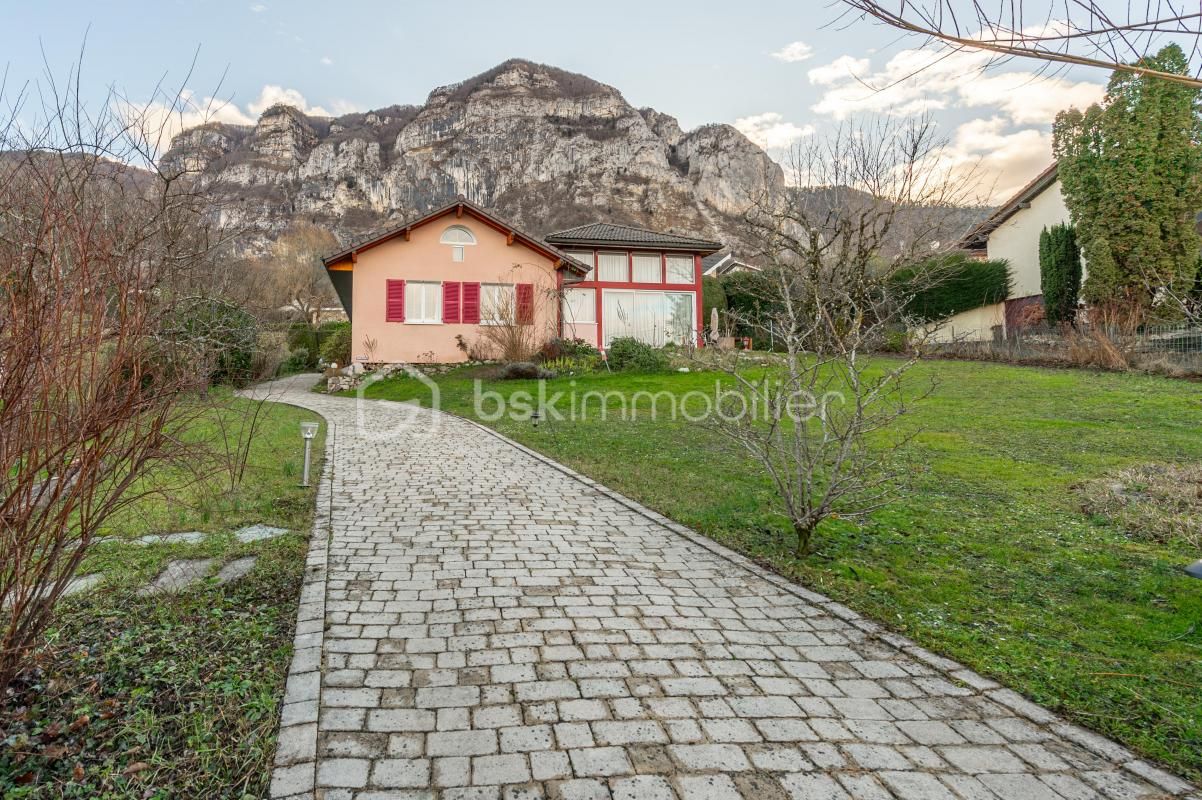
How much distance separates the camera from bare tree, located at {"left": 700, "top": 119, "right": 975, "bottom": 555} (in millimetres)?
4465

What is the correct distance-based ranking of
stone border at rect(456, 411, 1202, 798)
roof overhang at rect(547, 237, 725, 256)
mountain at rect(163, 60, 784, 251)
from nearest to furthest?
stone border at rect(456, 411, 1202, 798), roof overhang at rect(547, 237, 725, 256), mountain at rect(163, 60, 784, 251)

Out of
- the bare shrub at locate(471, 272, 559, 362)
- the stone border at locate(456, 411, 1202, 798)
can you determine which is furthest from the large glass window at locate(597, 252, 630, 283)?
the stone border at locate(456, 411, 1202, 798)

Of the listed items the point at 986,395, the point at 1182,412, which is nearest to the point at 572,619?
the point at 1182,412

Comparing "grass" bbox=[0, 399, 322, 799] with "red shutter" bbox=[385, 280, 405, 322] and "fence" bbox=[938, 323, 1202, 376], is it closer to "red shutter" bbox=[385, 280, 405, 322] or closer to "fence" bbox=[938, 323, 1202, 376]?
"fence" bbox=[938, 323, 1202, 376]

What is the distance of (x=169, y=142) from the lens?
379 cm

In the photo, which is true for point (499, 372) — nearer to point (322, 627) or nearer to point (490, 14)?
Answer: point (490, 14)

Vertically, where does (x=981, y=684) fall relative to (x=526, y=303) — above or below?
below

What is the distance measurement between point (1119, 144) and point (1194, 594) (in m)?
19.4

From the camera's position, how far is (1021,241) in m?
24.8

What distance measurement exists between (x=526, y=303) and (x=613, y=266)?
15.3 feet

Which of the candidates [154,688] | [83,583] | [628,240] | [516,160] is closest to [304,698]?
[154,688]

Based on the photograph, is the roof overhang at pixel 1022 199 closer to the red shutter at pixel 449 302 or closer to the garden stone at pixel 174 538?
the red shutter at pixel 449 302

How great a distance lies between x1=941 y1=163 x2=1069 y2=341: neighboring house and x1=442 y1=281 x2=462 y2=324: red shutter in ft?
57.3

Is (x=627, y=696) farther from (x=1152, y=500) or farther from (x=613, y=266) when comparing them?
(x=613, y=266)
